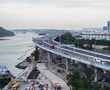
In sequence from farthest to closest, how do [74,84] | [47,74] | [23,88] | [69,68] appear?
[69,68], [47,74], [23,88], [74,84]

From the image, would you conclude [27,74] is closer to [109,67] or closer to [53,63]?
[53,63]

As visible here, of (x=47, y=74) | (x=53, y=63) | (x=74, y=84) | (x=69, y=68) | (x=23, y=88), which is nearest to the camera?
(x=74, y=84)

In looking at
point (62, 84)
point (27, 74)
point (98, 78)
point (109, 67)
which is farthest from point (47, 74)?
point (109, 67)

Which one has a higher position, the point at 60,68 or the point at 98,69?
the point at 98,69

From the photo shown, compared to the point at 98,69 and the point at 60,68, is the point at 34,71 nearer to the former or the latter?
the point at 60,68

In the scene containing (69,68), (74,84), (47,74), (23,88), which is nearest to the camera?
(74,84)

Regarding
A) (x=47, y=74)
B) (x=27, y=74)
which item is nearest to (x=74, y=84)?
(x=47, y=74)

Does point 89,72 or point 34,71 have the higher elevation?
point 89,72

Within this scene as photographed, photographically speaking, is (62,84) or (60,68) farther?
(60,68)

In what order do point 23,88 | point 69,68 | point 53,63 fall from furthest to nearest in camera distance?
point 53,63 → point 69,68 → point 23,88
